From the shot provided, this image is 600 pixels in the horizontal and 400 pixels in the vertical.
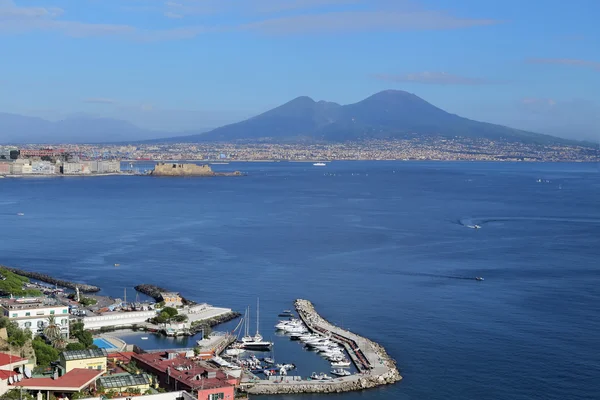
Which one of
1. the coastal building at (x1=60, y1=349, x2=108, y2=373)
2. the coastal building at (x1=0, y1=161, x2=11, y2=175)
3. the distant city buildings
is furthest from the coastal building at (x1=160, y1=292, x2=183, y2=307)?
the distant city buildings

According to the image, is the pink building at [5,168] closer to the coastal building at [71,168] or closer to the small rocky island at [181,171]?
the coastal building at [71,168]

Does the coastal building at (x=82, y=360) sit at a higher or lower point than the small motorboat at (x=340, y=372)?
higher

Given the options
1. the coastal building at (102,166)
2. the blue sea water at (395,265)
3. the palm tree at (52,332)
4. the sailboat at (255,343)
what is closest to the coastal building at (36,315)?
the palm tree at (52,332)

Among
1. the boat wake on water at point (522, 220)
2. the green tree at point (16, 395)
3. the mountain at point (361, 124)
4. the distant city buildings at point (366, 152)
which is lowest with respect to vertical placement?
the boat wake on water at point (522, 220)

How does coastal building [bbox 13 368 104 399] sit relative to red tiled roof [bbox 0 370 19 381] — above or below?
below

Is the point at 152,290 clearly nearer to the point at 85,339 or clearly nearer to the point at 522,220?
the point at 85,339

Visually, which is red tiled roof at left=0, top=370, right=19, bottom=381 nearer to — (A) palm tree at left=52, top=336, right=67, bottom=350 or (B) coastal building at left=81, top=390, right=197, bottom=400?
(B) coastal building at left=81, top=390, right=197, bottom=400
